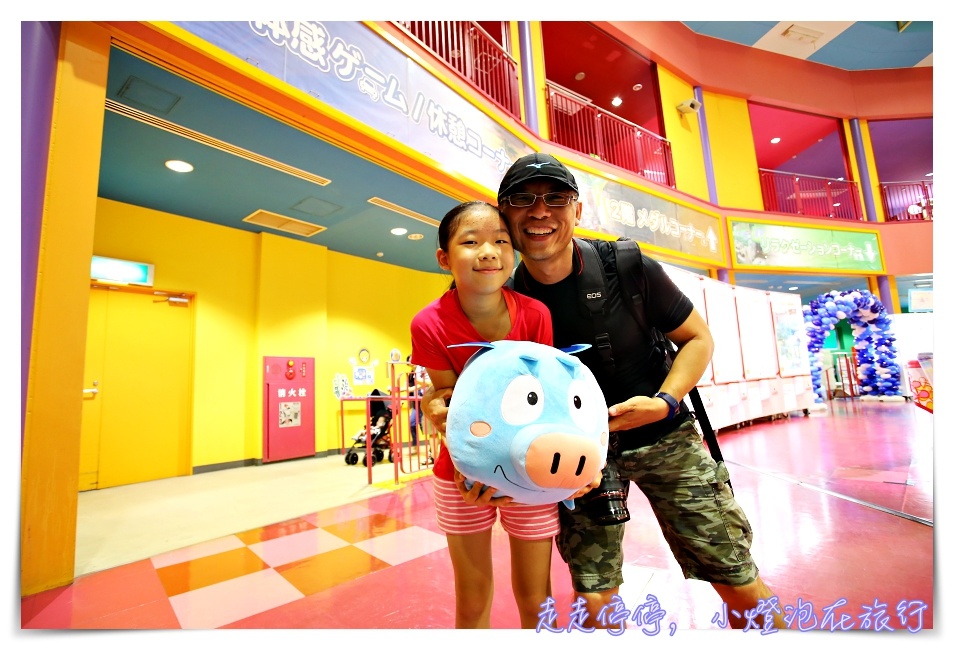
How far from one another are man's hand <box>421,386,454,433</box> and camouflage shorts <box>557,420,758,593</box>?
452 millimetres

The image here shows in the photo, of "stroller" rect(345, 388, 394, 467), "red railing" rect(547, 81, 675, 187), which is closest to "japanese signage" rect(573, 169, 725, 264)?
"red railing" rect(547, 81, 675, 187)

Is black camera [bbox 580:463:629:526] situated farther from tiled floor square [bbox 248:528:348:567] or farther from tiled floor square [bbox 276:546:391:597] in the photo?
tiled floor square [bbox 248:528:348:567]

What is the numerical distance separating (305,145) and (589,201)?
153 inches

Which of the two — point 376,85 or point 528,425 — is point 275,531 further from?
point 376,85

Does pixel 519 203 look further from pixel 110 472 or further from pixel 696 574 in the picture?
pixel 110 472

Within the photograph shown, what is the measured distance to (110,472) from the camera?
4.88 m

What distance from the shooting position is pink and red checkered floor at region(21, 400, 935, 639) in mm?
1778

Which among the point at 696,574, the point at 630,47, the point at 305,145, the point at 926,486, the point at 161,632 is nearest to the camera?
the point at 696,574

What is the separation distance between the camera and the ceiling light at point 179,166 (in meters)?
4.20

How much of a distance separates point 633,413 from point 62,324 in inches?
105

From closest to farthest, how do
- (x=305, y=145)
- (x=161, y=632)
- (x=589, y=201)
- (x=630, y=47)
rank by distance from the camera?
(x=161, y=632) → (x=305, y=145) → (x=589, y=201) → (x=630, y=47)

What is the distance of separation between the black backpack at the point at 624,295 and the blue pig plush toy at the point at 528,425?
295mm

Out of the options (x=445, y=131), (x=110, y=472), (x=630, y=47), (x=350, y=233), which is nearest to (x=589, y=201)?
(x=445, y=131)

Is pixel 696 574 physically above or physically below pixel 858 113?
below
